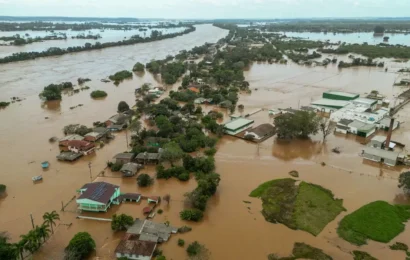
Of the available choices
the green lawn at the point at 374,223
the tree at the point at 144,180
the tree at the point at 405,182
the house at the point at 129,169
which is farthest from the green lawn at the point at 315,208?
the house at the point at 129,169

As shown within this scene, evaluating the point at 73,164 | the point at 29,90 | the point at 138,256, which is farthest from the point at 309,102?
the point at 29,90

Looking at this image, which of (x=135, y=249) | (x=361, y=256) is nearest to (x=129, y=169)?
(x=135, y=249)

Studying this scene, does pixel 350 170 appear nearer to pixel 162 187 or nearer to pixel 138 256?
pixel 162 187

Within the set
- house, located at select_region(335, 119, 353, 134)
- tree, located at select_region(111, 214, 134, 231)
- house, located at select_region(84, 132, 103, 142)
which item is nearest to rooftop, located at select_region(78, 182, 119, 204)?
tree, located at select_region(111, 214, 134, 231)

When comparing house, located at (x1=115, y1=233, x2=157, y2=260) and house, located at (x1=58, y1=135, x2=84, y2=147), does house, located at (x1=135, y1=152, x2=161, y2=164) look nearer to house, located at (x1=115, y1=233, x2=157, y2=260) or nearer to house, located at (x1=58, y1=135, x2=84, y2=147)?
house, located at (x1=58, y1=135, x2=84, y2=147)

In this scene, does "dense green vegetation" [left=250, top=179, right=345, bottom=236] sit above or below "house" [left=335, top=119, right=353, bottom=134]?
below

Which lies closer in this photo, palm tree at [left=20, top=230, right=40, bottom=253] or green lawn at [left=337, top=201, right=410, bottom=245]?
palm tree at [left=20, top=230, right=40, bottom=253]

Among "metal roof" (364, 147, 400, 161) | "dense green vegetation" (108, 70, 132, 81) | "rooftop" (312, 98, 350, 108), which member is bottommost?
"metal roof" (364, 147, 400, 161)
